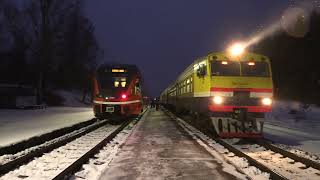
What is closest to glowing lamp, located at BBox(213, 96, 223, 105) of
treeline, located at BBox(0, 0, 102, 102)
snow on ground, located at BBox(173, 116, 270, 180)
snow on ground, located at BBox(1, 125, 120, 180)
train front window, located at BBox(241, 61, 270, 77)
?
train front window, located at BBox(241, 61, 270, 77)

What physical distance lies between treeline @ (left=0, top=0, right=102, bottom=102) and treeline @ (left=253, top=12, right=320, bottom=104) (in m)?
23.3

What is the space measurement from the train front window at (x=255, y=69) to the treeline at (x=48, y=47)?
31126 millimetres

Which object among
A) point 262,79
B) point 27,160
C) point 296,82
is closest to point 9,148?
point 27,160

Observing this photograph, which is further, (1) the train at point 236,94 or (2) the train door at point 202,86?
(2) the train door at point 202,86

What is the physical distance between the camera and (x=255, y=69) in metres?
16.9

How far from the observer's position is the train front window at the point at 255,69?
54.9ft

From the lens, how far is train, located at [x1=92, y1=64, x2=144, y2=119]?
24.3 m

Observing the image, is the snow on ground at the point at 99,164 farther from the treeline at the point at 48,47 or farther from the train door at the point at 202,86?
the treeline at the point at 48,47

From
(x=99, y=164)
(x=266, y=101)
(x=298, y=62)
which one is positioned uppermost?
(x=298, y=62)

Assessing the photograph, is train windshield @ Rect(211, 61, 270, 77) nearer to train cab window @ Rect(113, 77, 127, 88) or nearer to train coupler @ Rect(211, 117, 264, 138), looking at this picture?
train coupler @ Rect(211, 117, 264, 138)

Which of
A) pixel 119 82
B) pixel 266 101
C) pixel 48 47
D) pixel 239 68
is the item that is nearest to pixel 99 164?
pixel 266 101

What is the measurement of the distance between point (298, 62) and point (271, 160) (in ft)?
155

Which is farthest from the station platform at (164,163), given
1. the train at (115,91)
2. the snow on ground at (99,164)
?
the train at (115,91)

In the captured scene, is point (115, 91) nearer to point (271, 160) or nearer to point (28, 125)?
point (28, 125)
